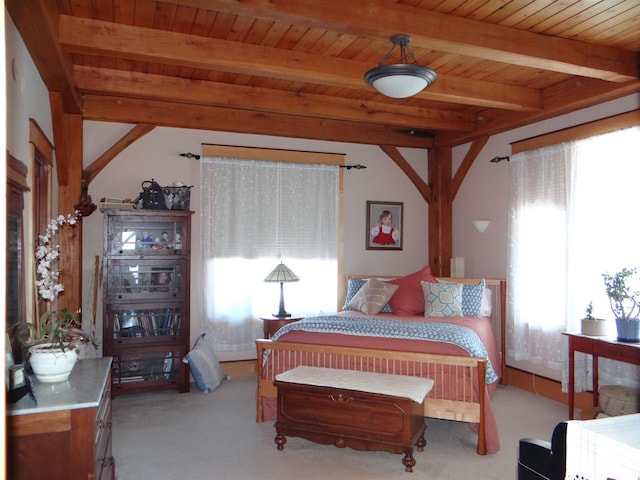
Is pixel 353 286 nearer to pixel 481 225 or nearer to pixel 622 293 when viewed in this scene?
pixel 481 225

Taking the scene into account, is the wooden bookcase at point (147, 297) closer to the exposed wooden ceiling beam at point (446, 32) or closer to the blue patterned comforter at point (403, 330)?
the blue patterned comforter at point (403, 330)

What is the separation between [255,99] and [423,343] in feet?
8.60

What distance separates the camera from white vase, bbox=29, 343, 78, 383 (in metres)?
2.21

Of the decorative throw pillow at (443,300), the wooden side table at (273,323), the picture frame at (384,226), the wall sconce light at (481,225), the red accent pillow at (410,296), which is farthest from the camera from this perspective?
the picture frame at (384,226)

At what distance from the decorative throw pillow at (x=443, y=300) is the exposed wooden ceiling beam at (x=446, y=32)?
82.0 inches

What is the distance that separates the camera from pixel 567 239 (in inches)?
176

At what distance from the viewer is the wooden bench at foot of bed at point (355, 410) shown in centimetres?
312

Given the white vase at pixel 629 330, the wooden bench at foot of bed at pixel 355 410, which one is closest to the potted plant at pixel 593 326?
the white vase at pixel 629 330

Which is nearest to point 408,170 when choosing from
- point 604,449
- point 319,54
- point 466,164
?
point 466,164

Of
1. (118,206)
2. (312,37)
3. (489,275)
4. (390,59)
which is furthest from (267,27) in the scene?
(489,275)

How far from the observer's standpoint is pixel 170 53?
3338mm

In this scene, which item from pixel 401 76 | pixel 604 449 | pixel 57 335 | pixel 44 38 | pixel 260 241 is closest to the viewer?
pixel 604 449

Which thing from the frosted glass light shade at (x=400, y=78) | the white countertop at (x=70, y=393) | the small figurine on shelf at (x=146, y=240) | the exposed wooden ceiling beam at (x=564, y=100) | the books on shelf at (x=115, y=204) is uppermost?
the exposed wooden ceiling beam at (x=564, y=100)

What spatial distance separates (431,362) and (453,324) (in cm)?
76
